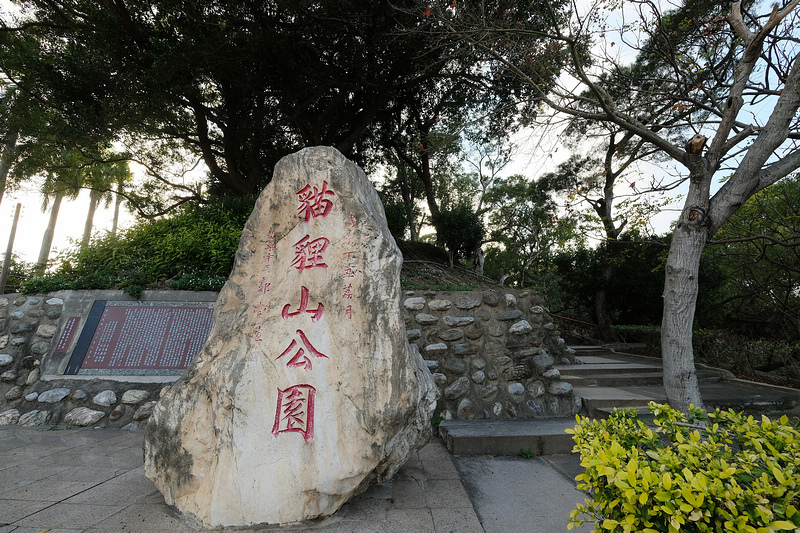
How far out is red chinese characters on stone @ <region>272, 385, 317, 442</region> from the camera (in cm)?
246

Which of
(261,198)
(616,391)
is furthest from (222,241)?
(616,391)

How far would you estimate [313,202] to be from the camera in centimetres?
300

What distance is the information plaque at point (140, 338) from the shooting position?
465 centimetres

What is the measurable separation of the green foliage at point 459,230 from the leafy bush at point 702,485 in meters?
7.52

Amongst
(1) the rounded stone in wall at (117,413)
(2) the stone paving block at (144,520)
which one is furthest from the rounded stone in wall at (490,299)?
(1) the rounded stone in wall at (117,413)

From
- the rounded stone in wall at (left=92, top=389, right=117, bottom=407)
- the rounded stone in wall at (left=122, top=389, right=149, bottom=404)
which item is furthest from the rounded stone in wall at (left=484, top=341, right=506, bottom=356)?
the rounded stone in wall at (left=92, top=389, right=117, bottom=407)

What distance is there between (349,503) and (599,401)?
3.51m

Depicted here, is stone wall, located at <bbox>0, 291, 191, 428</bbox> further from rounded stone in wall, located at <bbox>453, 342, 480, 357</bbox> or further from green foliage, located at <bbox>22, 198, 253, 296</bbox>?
rounded stone in wall, located at <bbox>453, 342, 480, 357</bbox>

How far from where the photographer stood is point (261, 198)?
3223 mm

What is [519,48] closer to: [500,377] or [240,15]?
[500,377]

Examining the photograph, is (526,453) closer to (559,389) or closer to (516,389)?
(516,389)

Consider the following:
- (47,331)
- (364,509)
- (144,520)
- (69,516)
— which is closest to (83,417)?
(47,331)

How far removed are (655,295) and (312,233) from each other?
10921mm

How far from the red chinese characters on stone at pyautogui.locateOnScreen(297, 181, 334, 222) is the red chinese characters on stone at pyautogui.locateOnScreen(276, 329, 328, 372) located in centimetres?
95
